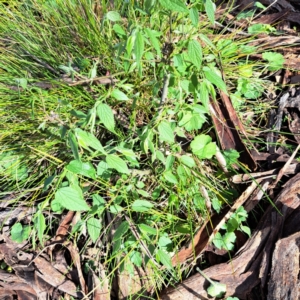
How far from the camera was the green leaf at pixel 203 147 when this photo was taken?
121 cm

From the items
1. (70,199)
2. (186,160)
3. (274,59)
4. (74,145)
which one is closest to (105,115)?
(74,145)

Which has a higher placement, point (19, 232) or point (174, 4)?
point (174, 4)

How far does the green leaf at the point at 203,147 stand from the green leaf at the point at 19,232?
607 mm

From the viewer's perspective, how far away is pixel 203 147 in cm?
123

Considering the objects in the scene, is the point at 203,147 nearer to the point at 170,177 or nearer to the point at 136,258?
the point at 170,177

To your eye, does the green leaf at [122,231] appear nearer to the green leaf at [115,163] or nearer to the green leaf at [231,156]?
the green leaf at [115,163]

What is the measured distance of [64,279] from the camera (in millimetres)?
1296

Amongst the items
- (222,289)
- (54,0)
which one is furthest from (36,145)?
(222,289)

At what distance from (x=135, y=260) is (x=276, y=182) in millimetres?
510

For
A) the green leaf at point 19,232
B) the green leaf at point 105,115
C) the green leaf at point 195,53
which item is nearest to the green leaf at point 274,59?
the green leaf at point 195,53

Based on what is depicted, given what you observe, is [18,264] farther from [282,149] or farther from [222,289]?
[282,149]

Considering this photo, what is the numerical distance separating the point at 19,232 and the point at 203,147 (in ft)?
2.22

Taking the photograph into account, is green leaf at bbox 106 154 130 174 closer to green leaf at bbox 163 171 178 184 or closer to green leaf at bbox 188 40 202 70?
green leaf at bbox 163 171 178 184

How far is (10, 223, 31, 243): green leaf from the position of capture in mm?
1281
